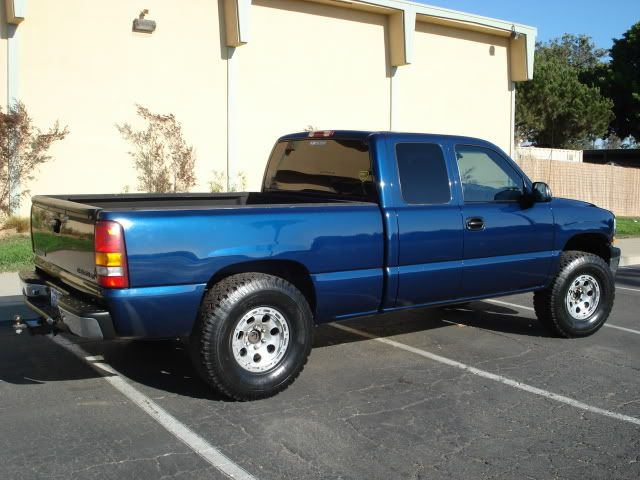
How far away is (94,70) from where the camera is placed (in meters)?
14.2

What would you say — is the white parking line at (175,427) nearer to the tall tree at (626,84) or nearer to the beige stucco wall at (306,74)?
the beige stucco wall at (306,74)

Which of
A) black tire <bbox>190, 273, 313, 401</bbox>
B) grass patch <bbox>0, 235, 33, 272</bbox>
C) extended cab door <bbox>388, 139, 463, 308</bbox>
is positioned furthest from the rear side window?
grass patch <bbox>0, 235, 33, 272</bbox>

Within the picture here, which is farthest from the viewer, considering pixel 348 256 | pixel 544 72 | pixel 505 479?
pixel 544 72

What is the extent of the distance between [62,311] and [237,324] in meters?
1.20

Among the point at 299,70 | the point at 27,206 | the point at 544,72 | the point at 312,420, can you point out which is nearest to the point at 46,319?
the point at 312,420

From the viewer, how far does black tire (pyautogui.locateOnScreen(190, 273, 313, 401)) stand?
497cm

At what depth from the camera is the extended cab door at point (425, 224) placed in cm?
586

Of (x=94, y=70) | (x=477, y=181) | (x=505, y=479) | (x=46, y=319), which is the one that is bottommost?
(x=505, y=479)

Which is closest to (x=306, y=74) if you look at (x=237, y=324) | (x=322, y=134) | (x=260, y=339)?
(x=322, y=134)

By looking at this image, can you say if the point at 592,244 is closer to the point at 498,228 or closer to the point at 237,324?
the point at 498,228

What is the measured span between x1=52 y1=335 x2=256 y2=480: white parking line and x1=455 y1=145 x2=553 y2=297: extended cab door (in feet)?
9.16

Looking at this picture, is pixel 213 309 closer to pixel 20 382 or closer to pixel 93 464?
pixel 93 464

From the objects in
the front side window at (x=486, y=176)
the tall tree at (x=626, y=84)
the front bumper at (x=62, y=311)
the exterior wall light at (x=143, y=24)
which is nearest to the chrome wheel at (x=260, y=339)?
the front bumper at (x=62, y=311)

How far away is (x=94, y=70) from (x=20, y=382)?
985cm
